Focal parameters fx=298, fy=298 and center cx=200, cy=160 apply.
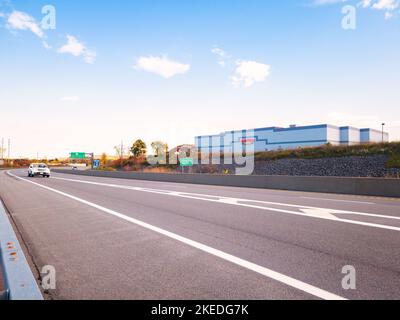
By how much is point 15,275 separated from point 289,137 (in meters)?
77.1

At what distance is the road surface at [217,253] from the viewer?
3.44 meters

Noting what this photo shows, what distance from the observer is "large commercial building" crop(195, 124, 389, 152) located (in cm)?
7250

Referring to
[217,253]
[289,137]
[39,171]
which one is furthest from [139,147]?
[217,253]

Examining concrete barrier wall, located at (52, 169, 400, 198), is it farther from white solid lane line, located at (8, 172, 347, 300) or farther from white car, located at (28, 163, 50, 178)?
white car, located at (28, 163, 50, 178)

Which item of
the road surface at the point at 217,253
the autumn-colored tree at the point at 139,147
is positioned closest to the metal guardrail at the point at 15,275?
the road surface at the point at 217,253

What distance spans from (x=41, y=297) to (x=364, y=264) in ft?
13.7

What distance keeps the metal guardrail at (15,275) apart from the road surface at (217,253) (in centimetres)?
22

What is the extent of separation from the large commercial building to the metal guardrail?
63.2 m

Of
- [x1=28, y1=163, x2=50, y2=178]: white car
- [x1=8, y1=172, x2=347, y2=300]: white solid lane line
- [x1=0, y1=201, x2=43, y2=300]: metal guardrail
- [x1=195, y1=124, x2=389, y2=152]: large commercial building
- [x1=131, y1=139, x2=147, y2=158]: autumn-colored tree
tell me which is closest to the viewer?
[x1=0, y1=201, x2=43, y2=300]: metal guardrail

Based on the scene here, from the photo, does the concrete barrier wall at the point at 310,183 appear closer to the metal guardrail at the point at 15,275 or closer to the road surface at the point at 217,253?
the road surface at the point at 217,253

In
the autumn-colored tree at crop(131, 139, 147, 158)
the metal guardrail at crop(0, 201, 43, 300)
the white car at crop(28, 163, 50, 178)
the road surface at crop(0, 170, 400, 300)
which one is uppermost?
the autumn-colored tree at crop(131, 139, 147, 158)

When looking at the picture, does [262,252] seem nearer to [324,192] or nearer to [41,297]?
[41,297]

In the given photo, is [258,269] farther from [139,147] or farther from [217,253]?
[139,147]

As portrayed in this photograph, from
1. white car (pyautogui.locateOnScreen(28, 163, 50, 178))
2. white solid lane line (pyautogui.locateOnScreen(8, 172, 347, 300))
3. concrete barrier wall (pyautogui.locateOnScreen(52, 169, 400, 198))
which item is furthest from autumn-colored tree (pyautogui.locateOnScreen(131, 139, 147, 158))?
white solid lane line (pyautogui.locateOnScreen(8, 172, 347, 300))
